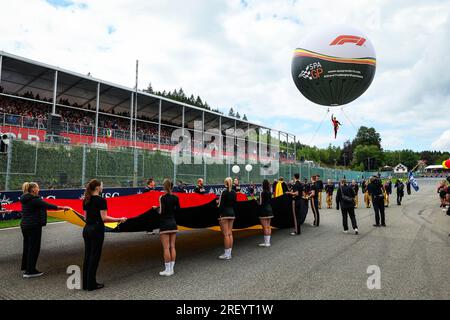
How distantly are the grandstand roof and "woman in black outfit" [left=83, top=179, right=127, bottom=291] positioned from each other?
17531mm

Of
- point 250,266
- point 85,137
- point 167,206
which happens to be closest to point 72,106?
point 85,137

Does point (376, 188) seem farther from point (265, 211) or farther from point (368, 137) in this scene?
point (368, 137)

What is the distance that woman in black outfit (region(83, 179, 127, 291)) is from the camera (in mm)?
4559

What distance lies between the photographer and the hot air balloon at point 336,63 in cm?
967

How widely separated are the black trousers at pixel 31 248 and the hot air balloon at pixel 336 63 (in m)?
8.71

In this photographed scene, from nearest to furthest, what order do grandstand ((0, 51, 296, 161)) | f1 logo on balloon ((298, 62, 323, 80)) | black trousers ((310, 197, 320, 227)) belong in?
f1 logo on balloon ((298, 62, 323, 80))
black trousers ((310, 197, 320, 227))
grandstand ((0, 51, 296, 161))

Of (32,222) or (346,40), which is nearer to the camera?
(32,222)

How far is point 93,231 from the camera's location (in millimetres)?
4609

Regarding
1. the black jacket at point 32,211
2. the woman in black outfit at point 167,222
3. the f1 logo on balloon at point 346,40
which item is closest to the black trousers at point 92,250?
the woman in black outfit at point 167,222

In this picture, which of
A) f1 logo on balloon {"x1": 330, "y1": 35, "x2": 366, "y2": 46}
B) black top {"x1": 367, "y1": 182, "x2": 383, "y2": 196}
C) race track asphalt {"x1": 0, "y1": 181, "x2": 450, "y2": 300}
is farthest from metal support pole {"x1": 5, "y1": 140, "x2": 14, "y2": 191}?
black top {"x1": 367, "y1": 182, "x2": 383, "y2": 196}

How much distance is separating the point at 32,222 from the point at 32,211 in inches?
7.4

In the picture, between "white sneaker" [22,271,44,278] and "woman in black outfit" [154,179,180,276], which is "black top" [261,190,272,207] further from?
"white sneaker" [22,271,44,278]
